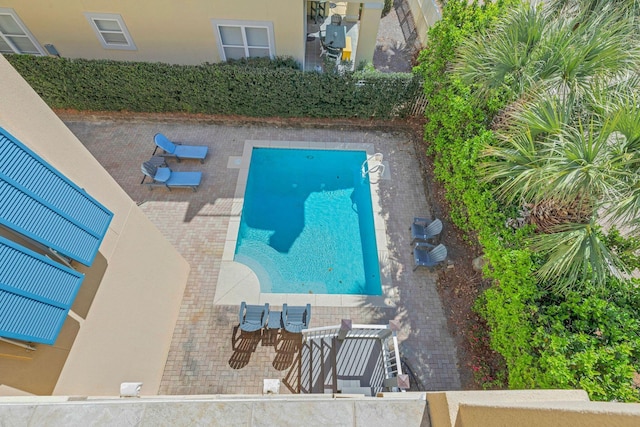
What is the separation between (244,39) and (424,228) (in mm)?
10764

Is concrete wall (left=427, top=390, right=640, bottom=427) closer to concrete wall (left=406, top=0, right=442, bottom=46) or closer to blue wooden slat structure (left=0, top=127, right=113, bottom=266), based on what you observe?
blue wooden slat structure (left=0, top=127, right=113, bottom=266)

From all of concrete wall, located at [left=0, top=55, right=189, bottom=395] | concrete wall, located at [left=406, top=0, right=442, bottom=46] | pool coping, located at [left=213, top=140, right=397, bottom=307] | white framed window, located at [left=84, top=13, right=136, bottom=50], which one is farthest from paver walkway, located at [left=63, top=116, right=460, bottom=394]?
concrete wall, located at [left=406, top=0, right=442, bottom=46]

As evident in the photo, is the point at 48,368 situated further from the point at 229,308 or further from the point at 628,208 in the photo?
the point at 628,208

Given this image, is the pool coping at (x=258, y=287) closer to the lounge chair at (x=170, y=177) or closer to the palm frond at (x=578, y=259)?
the lounge chair at (x=170, y=177)

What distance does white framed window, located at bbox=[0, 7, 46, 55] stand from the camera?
38.9ft

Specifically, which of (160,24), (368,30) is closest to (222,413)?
(160,24)

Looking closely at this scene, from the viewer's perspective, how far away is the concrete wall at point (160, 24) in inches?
449

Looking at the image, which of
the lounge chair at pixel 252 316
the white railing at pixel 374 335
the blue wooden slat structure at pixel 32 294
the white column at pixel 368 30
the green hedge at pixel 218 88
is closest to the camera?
the blue wooden slat structure at pixel 32 294

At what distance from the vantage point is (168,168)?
11.7 metres

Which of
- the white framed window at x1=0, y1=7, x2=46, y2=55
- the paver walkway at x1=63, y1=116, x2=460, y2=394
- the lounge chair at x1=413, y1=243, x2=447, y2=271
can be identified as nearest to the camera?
the paver walkway at x1=63, y1=116, x2=460, y2=394

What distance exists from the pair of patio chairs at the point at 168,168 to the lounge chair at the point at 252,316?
5501 mm

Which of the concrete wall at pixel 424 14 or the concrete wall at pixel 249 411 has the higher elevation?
the concrete wall at pixel 424 14

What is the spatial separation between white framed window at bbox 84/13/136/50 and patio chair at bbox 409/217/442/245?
1394 centimetres

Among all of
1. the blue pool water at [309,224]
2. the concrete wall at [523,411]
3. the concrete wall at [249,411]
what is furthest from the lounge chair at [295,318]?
the concrete wall at [523,411]
